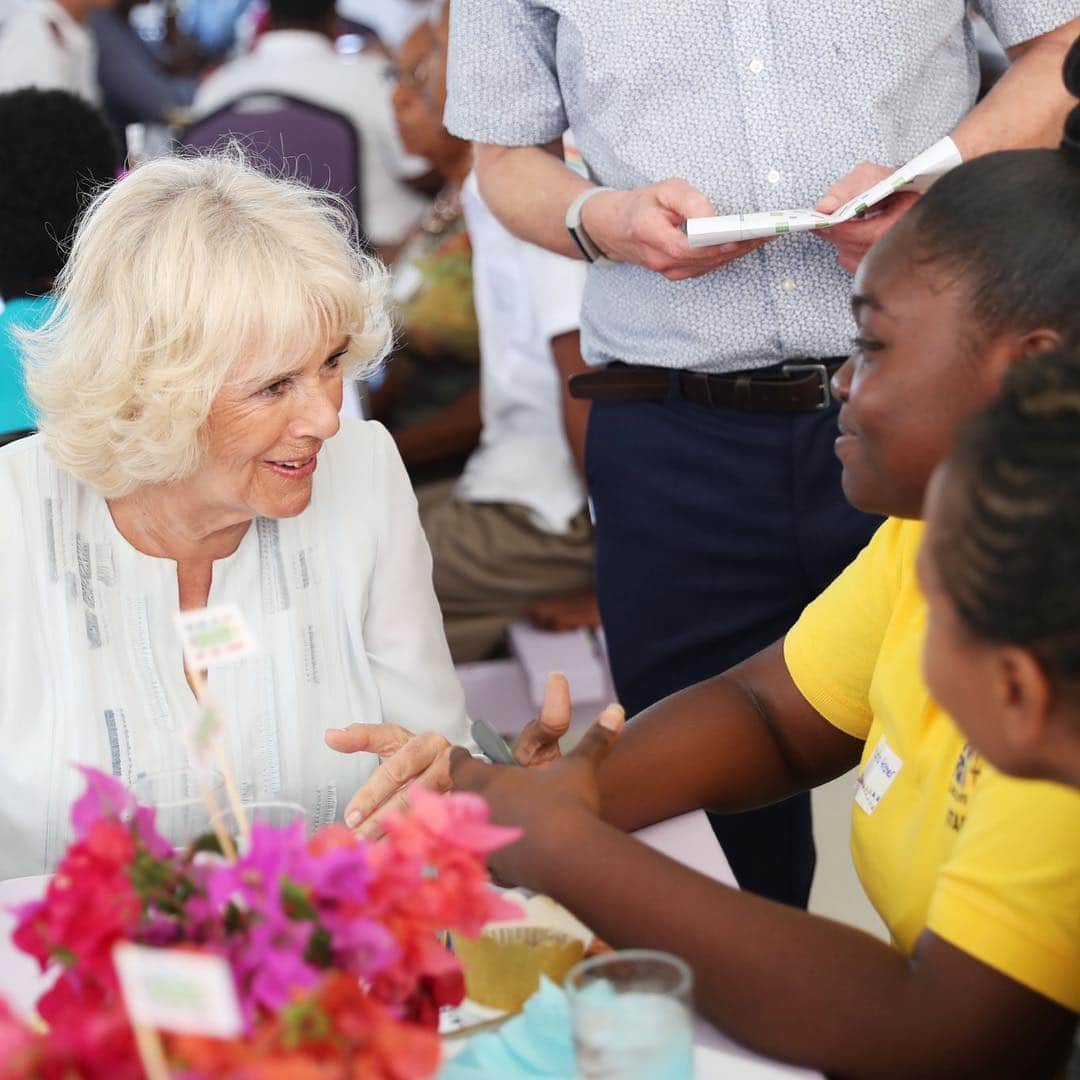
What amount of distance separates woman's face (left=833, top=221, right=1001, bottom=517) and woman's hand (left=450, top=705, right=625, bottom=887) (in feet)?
1.19

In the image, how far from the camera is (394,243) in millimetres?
4699

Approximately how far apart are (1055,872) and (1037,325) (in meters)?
0.46

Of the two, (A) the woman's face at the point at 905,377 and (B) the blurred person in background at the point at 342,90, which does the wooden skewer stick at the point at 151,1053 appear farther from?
(B) the blurred person in background at the point at 342,90

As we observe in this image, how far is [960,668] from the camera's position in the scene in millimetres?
1042

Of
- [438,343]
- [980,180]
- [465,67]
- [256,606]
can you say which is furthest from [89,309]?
[438,343]

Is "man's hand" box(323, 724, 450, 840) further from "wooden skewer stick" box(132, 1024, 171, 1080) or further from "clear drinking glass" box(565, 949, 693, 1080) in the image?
"wooden skewer stick" box(132, 1024, 171, 1080)

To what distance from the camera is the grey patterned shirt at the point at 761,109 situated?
79.0 inches

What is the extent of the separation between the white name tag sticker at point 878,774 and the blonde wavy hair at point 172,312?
83cm

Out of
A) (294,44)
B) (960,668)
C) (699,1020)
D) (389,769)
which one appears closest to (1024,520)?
(960,668)

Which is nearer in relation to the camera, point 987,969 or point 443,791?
point 987,969

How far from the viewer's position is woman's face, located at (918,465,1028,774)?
102 cm

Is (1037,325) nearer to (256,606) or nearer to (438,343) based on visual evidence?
(256,606)

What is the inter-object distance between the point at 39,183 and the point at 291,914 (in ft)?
7.29

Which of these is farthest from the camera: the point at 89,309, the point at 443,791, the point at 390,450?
the point at 390,450
